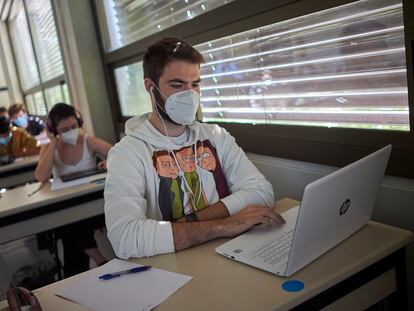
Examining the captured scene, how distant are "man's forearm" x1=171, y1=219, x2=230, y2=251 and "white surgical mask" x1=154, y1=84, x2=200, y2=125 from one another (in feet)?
1.29

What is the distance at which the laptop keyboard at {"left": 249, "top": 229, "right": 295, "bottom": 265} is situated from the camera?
1051mm

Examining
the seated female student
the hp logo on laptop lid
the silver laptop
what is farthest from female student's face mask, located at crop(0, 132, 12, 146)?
the hp logo on laptop lid

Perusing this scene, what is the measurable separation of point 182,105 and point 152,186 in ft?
0.97

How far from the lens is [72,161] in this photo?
108 inches

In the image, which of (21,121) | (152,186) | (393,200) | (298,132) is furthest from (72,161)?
(21,121)

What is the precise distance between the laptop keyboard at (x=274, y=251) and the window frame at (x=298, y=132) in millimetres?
484

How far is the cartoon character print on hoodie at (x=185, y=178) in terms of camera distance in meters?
1.41

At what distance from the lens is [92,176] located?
2500 millimetres

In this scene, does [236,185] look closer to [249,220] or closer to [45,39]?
[249,220]

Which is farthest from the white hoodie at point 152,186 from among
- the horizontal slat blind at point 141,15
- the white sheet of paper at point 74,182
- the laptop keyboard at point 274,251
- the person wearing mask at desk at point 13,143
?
the person wearing mask at desk at point 13,143

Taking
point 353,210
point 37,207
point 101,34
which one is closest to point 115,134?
point 101,34

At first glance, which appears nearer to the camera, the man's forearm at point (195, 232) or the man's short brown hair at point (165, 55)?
the man's forearm at point (195, 232)

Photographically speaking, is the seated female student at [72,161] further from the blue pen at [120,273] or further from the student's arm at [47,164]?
the blue pen at [120,273]

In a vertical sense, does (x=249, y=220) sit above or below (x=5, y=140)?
below
